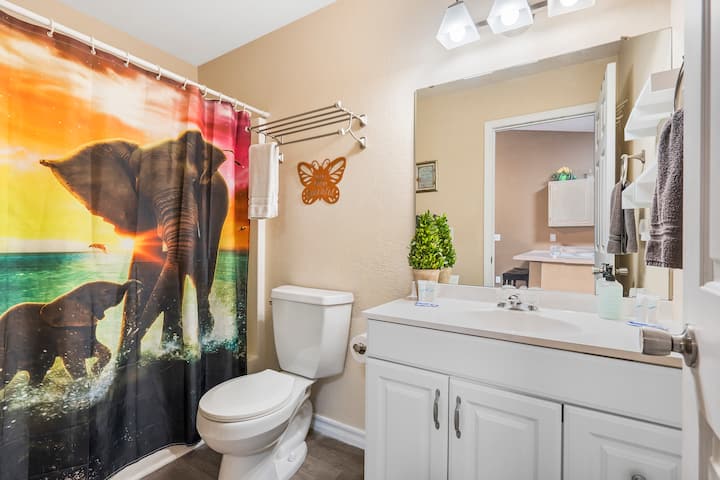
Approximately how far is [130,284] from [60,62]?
0.96 metres

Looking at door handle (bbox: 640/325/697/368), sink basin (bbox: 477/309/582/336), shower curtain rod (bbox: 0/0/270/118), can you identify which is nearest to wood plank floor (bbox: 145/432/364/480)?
sink basin (bbox: 477/309/582/336)

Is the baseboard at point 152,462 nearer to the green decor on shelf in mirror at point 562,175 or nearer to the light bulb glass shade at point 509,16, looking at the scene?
the green decor on shelf in mirror at point 562,175

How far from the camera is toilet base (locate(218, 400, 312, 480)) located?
1445 millimetres

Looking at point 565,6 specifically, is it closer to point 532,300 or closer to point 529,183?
point 529,183

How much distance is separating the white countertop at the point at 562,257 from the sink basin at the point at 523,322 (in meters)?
0.23

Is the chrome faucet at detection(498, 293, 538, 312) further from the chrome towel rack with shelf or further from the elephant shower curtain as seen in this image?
the elephant shower curtain

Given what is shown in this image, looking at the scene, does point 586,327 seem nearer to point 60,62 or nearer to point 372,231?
point 372,231

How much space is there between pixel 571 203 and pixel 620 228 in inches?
8.0

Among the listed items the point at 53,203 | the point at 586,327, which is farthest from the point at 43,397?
the point at 586,327

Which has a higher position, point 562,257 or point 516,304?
point 562,257

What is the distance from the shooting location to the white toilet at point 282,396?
135 centimetres

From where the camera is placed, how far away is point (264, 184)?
1880 millimetres

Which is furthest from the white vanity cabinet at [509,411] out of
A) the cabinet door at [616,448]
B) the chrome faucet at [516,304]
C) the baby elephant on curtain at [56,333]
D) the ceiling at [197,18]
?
the ceiling at [197,18]

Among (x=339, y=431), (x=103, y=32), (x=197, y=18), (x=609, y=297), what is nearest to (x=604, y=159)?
(x=609, y=297)
